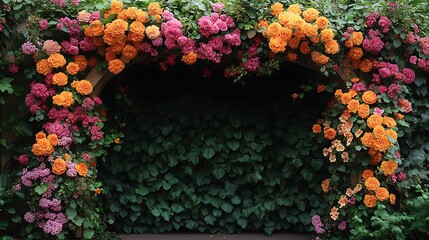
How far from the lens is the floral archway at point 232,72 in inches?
175

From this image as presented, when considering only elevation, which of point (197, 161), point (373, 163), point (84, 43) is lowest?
point (197, 161)

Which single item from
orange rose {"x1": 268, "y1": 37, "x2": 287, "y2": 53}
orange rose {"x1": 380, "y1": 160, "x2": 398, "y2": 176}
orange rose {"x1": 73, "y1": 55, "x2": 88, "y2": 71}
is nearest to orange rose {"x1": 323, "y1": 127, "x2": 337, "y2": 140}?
orange rose {"x1": 380, "y1": 160, "x2": 398, "y2": 176}

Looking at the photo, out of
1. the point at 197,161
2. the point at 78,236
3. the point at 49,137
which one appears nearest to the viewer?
the point at 49,137

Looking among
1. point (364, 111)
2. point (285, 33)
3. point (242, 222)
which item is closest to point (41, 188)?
point (242, 222)

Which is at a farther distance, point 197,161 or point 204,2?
point 197,161

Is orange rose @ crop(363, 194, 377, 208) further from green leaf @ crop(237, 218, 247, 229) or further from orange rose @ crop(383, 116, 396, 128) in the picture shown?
green leaf @ crop(237, 218, 247, 229)

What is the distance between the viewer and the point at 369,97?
460cm

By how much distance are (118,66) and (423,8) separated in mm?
2685

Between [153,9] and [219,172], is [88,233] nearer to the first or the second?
[219,172]

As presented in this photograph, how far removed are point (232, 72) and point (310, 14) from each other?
0.83m

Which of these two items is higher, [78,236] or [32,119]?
[32,119]

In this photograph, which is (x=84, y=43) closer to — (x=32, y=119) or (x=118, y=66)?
(x=118, y=66)

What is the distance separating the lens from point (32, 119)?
4.56m

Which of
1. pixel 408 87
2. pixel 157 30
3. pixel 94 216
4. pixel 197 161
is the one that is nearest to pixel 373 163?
pixel 408 87
